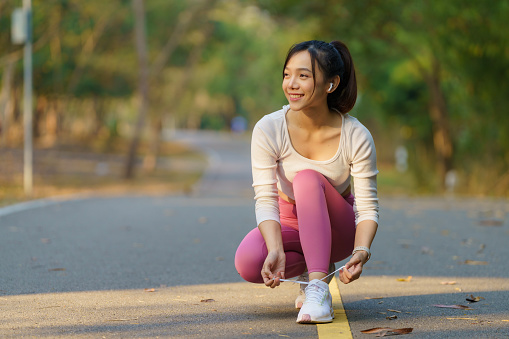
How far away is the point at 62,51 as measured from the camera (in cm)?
4219

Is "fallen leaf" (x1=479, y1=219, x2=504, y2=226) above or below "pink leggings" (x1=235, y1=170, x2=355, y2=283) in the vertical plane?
below

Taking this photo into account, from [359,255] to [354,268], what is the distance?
0.28 ft

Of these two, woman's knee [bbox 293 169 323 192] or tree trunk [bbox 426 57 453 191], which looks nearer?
woman's knee [bbox 293 169 323 192]

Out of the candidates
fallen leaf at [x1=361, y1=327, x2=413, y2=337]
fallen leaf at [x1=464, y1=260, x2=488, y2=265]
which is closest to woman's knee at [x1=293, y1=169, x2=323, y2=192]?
fallen leaf at [x1=361, y1=327, x2=413, y2=337]

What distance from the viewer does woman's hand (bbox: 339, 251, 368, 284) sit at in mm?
4332

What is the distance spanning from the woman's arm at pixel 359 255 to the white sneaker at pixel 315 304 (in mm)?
121

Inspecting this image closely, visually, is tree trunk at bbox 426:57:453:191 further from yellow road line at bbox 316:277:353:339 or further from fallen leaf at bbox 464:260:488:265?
yellow road line at bbox 316:277:353:339

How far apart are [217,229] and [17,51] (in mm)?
24571

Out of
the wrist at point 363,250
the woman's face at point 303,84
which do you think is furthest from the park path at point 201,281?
the woman's face at point 303,84

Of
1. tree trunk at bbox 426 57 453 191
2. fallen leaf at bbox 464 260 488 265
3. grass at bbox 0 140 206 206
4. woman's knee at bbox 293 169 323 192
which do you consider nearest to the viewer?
woman's knee at bbox 293 169 323 192

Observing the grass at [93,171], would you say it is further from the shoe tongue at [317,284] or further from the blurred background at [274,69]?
the shoe tongue at [317,284]

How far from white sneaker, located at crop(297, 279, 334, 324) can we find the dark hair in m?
1.01

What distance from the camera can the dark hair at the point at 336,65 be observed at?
460cm

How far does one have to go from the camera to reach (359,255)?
14.5 ft
